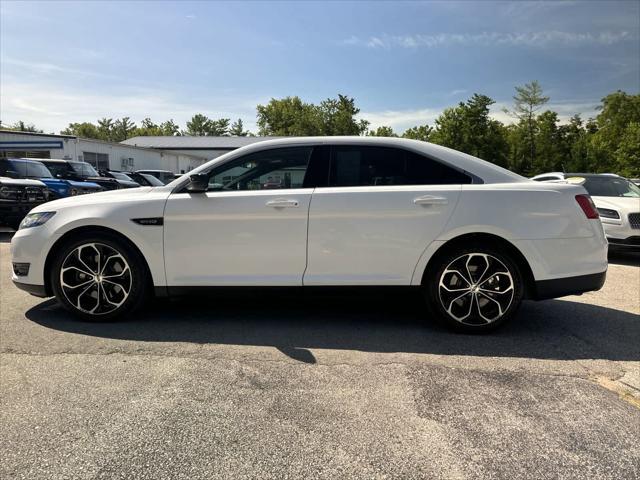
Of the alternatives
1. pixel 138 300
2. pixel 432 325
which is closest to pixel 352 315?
pixel 432 325

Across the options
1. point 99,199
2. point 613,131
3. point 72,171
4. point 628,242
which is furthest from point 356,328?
point 613,131

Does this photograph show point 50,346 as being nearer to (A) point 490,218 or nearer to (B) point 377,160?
(B) point 377,160

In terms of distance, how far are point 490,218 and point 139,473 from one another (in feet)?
10.0

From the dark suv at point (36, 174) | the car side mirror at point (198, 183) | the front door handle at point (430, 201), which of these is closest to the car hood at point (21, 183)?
the dark suv at point (36, 174)

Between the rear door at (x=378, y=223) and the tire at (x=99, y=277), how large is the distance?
1525 mm

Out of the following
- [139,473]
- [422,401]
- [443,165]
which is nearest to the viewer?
[139,473]

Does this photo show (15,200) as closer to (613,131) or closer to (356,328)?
(356,328)

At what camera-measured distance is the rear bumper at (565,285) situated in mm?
3781

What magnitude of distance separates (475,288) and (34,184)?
427 inches

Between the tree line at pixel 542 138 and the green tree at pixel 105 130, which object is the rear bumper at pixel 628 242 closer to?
the tree line at pixel 542 138

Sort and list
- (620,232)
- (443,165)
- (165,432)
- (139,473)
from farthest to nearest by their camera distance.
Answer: (620,232)
(443,165)
(165,432)
(139,473)

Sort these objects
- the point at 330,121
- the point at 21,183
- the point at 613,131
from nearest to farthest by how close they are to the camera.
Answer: the point at 21,183 → the point at 613,131 → the point at 330,121

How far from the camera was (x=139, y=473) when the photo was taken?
2.05 meters

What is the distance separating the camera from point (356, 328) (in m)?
4.02
